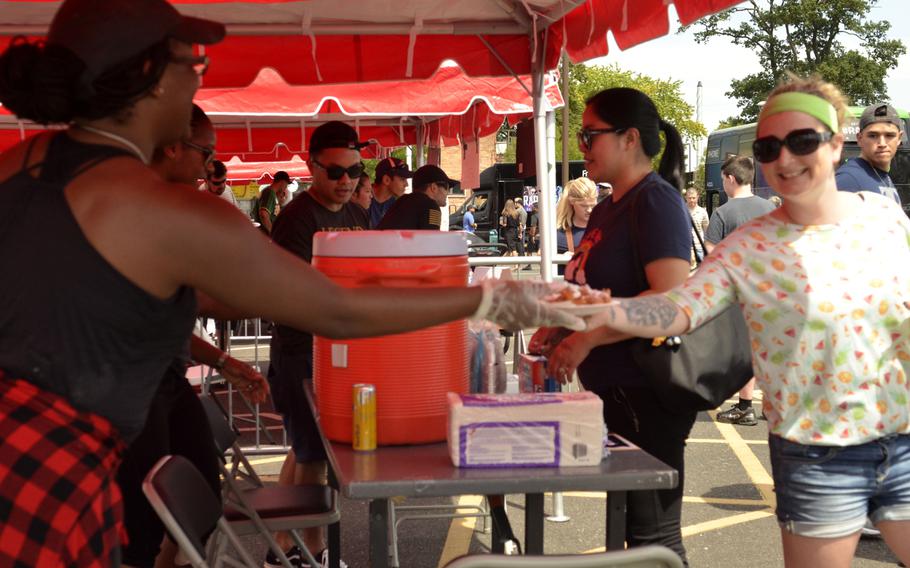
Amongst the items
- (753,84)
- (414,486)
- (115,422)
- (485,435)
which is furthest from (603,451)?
(753,84)

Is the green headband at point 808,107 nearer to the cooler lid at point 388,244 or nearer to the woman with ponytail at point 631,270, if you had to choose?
the woman with ponytail at point 631,270

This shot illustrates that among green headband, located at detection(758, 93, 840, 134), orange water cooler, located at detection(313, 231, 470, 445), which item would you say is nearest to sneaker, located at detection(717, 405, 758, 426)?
green headband, located at detection(758, 93, 840, 134)

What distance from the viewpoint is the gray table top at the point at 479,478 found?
2281 mm

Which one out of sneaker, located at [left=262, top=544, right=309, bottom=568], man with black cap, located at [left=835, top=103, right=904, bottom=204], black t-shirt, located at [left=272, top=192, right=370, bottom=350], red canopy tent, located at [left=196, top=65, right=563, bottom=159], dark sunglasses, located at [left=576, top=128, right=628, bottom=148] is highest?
red canopy tent, located at [left=196, top=65, right=563, bottom=159]

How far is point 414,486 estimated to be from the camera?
7.50 ft

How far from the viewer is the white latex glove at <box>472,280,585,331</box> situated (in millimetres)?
2188

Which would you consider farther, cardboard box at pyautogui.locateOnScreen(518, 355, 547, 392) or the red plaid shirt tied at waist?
cardboard box at pyautogui.locateOnScreen(518, 355, 547, 392)

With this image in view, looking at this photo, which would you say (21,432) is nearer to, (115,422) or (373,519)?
(115,422)

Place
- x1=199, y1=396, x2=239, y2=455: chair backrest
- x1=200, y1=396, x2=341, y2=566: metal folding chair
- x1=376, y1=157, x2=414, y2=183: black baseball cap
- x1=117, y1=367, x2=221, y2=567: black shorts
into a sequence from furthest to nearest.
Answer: x1=376, y1=157, x2=414, y2=183: black baseball cap → x1=199, y1=396, x2=239, y2=455: chair backrest → x1=200, y1=396, x2=341, y2=566: metal folding chair → x1=117, y1=367, x2=221, y2=567: black shorts

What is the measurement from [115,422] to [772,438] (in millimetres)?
1724

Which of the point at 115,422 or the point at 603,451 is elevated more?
the point at 115,422

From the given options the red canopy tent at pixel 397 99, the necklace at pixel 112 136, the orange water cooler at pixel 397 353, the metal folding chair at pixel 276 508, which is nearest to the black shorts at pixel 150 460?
the metal folding chair at pixel 276 508

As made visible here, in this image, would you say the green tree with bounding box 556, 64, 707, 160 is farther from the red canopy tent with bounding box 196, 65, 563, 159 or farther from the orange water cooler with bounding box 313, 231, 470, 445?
the orange water cooler with bounding box 313, 231, 470, 445

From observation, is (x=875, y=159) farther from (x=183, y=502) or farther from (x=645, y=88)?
(x=645, y=88)
